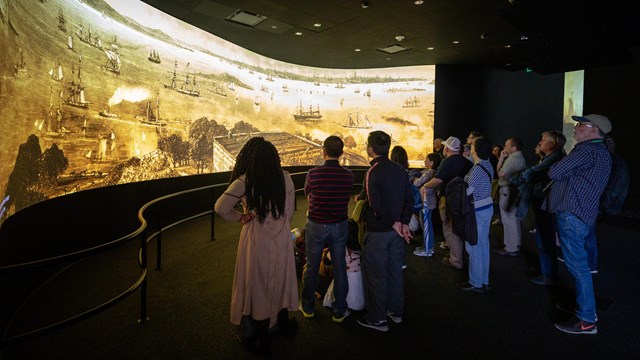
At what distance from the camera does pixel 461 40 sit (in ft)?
24.3

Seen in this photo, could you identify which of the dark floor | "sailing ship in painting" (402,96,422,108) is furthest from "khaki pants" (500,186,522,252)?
"sailing ship in painting" (402,96,422,108)

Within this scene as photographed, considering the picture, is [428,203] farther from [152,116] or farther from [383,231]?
[152,116]

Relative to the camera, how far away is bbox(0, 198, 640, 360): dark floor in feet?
8.03

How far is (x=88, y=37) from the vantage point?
176 inches

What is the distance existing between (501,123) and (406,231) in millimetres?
8803

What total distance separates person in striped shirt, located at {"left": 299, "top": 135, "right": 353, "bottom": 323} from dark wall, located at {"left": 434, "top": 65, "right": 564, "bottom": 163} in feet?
25.7

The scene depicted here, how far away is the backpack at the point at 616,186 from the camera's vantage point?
2.84m

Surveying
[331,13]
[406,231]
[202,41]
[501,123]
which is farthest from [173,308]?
[501,123]

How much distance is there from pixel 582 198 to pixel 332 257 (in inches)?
88.3

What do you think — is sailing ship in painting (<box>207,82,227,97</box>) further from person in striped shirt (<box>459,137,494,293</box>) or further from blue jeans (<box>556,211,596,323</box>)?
blue jeans (<box>556,211,596,323</box>)

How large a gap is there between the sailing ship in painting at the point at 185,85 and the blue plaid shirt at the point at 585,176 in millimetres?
6648

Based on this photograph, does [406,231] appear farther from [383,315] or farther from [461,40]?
[461,40]

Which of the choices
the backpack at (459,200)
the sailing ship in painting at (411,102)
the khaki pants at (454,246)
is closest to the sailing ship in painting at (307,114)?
the sailing ship in painting at (411,102)

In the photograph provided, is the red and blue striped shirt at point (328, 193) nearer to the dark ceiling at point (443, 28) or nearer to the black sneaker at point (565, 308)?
the black sneaker at point (565, 308)
